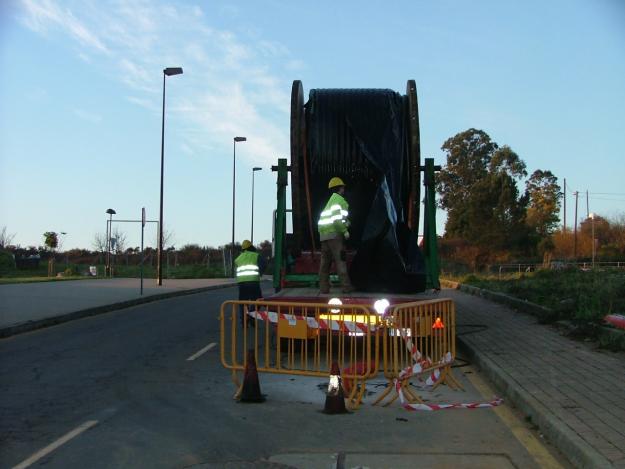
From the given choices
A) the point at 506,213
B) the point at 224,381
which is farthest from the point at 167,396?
the point at 506,213

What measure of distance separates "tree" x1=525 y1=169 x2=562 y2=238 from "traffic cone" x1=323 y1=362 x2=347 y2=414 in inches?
2495

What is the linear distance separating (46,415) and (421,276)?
536 cm

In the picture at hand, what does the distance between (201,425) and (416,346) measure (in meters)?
2.75

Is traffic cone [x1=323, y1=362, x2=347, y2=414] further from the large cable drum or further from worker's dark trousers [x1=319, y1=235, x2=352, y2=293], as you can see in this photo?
the large cable drum

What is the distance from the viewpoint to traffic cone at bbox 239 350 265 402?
6746 millimetres

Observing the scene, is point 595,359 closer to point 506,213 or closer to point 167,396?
→ point 167,396

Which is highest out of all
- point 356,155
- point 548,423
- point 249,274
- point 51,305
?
point 356,155

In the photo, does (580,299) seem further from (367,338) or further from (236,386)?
(236,386)

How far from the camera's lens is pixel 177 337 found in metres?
12.0

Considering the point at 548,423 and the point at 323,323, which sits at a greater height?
the point at 323,323

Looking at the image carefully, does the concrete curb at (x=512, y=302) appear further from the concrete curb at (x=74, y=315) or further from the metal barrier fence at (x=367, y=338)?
the concrete curb at (x=74, y=315)

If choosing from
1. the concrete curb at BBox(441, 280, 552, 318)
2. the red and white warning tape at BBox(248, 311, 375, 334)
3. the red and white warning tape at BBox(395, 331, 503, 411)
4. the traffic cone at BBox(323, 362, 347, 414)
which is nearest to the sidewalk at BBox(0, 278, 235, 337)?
the red and white warning tape at BBox(248, 311, 375, 334)

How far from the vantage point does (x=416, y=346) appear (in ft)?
24.5

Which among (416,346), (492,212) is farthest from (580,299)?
(492,212)
